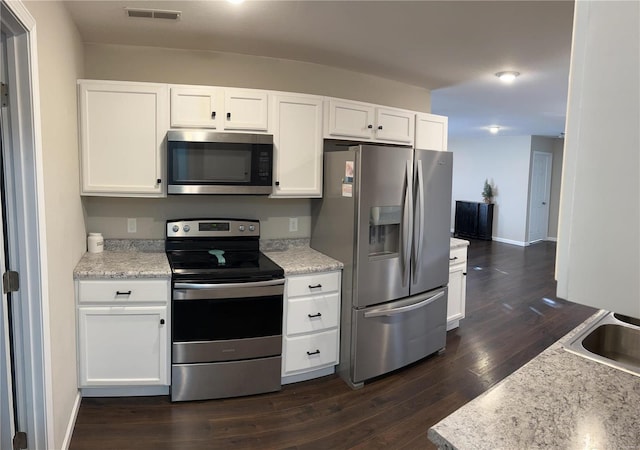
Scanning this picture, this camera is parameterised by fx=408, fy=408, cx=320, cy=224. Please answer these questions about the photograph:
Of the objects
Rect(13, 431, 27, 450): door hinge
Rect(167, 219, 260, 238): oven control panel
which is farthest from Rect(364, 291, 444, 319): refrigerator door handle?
Rect(13, 431, 27, 450): door hinge

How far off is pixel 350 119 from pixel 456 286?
6.14 ft

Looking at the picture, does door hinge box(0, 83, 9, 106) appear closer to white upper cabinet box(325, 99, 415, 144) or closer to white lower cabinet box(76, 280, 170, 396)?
white lower cabinet box(76, 280, 170, 396)

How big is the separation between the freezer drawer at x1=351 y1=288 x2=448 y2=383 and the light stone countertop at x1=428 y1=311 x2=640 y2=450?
157 centimetres

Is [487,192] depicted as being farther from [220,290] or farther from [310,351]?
[220,290]

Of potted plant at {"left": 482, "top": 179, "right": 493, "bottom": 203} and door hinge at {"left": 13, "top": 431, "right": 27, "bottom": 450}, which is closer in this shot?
door hinge at {"left": 13, "top": 431, "right": 27, "bottom": 450}

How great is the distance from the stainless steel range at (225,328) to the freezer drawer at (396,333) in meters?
0.58

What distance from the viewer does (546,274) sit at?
6391 mm

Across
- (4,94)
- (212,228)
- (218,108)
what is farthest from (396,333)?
(4,94)

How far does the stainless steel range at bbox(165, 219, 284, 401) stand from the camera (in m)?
2.57

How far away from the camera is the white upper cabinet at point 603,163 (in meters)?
0.51

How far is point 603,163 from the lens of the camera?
0.53 meters

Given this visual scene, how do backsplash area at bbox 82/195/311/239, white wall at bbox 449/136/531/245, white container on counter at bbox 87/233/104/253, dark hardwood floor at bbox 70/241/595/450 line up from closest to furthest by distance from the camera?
dark hardwood floor at bbox 70/241/595/450 < white container on counter at bbox 87/233/104/253 < backsplash area at bbox 82/195/311/239 < white wall at bbox 449/136/531/245

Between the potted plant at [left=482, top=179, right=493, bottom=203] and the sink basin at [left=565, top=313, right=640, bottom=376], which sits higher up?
the potted plant at [left=482, top=179, right=493, bottom=203]

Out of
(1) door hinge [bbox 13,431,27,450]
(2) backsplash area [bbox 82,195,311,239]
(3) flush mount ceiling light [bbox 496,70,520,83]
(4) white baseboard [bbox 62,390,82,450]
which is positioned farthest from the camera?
(3) flush mount ceiling light [bbox 496,70,520,83]
